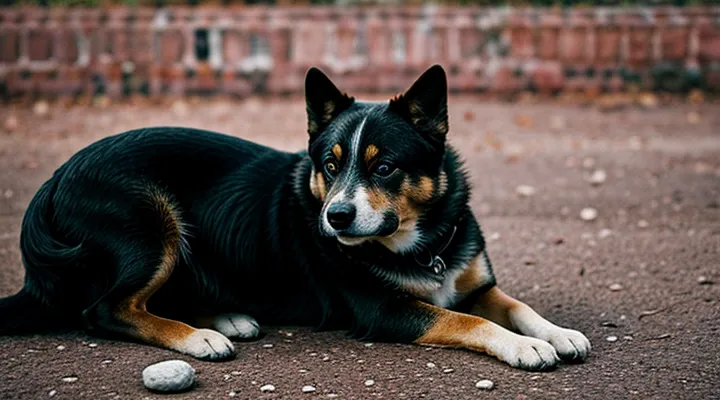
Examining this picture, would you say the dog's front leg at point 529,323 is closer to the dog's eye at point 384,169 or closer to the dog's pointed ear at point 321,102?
the dog's eye at point 384,169

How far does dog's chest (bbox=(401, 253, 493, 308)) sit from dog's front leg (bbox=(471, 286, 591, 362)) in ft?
0.36

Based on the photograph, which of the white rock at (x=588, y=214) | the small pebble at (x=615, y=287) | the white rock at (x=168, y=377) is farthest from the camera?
the white rock at (x=588, y=214)

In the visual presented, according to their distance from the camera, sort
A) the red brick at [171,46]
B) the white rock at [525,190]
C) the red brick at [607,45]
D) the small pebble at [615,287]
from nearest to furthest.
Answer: the small pebble at [615,287], the white rock at [525,190], the red brick at [607,45], the red brick at [171,46]

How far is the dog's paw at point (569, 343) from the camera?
→ 3.92 m

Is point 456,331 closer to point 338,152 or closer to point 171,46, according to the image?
point 338,152

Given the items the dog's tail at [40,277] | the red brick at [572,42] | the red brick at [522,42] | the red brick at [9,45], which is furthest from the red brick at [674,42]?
the dog's tail at [40,277]

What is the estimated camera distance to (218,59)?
1349 centimetres

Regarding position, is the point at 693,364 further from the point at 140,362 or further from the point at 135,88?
the point at 135,88

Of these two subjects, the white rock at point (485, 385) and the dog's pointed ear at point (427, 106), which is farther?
the dog's pointed ear at point (427, 106)

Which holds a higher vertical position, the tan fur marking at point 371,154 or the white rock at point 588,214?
the tan fur marking at point 371,154

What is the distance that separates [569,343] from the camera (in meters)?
3.95

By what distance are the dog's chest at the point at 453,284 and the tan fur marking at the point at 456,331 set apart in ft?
0.53

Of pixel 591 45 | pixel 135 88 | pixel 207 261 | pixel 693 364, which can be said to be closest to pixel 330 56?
pixel 135 88

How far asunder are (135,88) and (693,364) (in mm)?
10793
